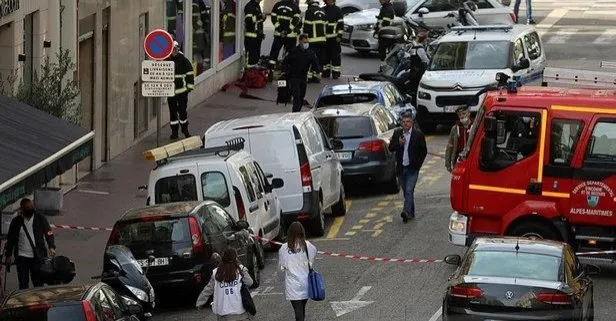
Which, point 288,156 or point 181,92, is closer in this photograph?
point 288,156

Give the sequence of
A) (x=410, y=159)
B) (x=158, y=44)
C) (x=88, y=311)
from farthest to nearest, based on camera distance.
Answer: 1. (x=158, y=44)
2. (x=410, y=159)
3. (x=88, y=311)

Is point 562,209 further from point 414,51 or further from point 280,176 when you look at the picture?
point 414,51

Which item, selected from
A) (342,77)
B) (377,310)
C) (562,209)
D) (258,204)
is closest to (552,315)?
(377,310)

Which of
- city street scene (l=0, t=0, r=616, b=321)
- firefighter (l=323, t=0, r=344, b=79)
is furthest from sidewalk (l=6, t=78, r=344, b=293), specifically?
firefighter (l=323, t=0, r=344, b=79)

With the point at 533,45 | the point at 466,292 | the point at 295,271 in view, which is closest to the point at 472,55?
the point at 533,45

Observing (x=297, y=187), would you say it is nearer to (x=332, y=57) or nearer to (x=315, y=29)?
(x=315, y=29)

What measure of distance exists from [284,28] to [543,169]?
2159 centimetres

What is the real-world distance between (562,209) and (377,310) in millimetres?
3306

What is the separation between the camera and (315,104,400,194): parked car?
30.0 meters

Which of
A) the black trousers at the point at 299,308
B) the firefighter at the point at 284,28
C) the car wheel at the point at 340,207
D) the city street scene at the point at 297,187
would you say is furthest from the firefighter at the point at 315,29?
the black trousers at the point at 299,308

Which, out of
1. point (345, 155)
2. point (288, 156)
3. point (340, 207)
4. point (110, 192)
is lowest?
point (110, 192)

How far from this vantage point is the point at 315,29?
4338 centimetres

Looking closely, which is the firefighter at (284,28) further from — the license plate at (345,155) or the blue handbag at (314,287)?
the blue handbag at (314,287)

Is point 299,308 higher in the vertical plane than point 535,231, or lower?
lower
